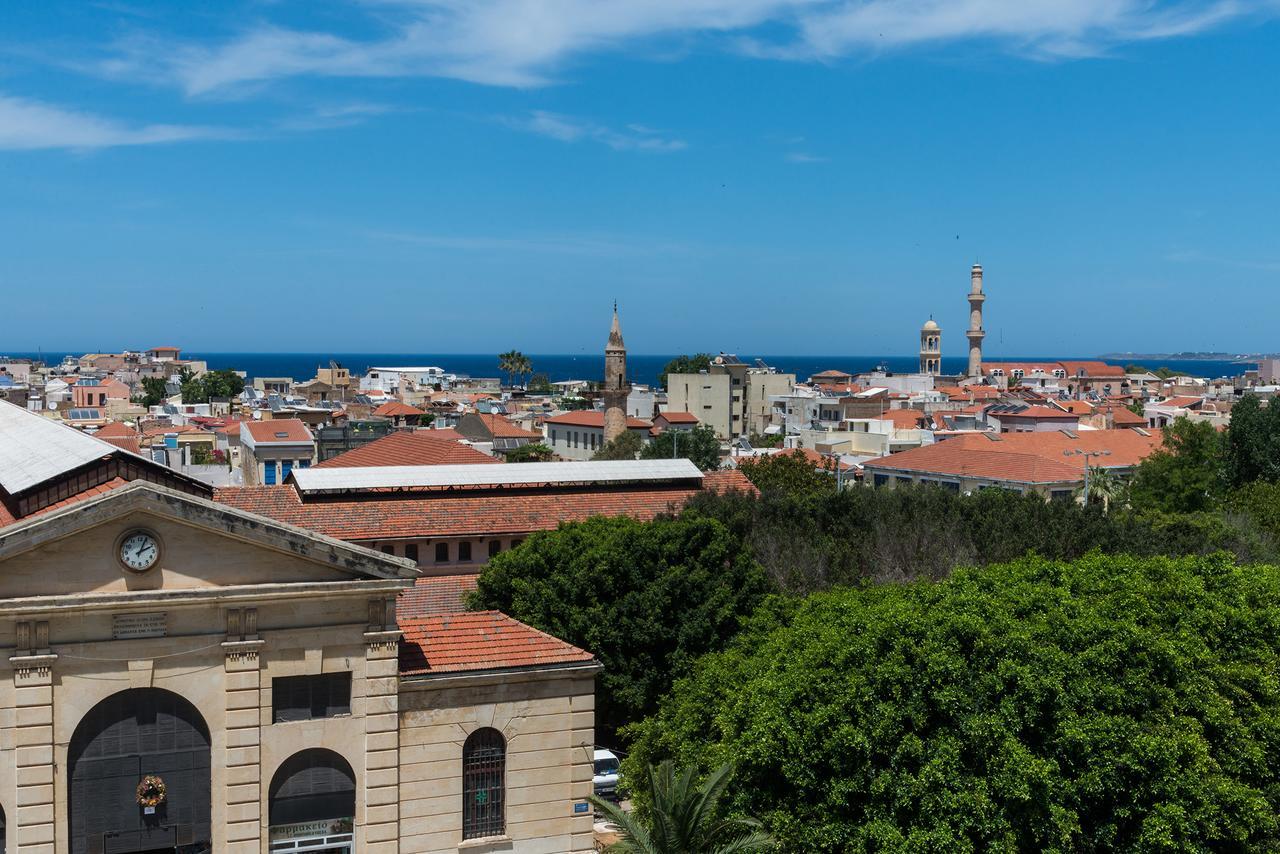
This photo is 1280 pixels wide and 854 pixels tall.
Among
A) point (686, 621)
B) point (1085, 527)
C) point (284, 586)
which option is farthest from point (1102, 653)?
point (1085, 527)

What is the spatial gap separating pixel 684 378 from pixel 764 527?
8643 centimetres

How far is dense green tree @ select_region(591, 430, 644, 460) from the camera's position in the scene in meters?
85.9

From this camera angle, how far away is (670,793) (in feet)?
66.6

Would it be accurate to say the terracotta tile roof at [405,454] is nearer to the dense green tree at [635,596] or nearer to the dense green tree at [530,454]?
the dense green tree at [530,454]

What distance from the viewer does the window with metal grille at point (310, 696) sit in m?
21.0

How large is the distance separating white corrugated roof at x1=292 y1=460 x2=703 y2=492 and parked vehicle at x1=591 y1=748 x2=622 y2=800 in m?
15.7

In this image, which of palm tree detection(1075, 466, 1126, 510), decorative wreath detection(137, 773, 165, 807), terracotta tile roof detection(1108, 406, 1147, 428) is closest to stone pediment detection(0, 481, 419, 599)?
decorative wreath detection(137, 773, 165, 807)

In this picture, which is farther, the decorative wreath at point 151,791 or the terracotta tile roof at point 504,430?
the terracotta tile roof at point 504,430

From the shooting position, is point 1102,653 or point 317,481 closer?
point 1102,653

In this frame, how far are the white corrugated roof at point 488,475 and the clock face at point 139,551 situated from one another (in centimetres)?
2209

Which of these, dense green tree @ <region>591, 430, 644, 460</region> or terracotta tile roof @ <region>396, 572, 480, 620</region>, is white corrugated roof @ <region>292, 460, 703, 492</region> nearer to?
terracotta tile roof @ <region>396, 572, 480, 620</region>

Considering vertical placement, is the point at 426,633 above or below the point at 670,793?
above

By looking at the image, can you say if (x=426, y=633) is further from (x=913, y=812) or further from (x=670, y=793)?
(x=913, y=812)

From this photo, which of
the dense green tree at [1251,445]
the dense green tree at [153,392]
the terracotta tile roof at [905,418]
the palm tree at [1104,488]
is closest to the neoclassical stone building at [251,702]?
the palm tree at [1104,488]
